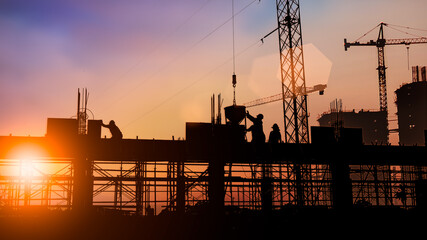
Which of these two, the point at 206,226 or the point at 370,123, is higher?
the point at 370,123

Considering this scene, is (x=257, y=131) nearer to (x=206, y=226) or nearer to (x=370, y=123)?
(x=206, y=226)

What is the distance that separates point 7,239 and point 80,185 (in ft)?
12.5

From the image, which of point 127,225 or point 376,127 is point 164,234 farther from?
point 376,127

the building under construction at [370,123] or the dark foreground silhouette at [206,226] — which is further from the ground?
the building under construction at [370,123]

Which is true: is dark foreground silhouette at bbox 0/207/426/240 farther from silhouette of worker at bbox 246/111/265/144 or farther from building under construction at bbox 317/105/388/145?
building under construction at bbox 317/105/388/145

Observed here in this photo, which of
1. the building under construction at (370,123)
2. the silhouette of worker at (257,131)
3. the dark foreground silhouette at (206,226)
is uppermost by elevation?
the building under construction at (370,123)

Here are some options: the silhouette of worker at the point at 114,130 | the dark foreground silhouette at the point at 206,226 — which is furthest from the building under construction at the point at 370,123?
the silhouette of worker at the point at 114,130

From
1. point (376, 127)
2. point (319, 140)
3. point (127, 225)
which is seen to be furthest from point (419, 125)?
point (127, 225)

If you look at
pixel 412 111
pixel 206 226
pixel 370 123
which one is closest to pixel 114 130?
pixel 206 226

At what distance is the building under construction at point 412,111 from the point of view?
11856 centimetres

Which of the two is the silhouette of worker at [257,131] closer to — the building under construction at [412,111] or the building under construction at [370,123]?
the building under construction at [412,111]

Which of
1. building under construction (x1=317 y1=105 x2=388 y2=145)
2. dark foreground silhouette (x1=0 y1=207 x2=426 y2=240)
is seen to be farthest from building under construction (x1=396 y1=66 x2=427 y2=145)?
dark foreground silhouette (x1=0 y1=207 x2=426 y2=240)

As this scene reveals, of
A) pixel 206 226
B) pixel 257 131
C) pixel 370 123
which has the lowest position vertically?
pixel 206 226

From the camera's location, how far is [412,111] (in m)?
121
